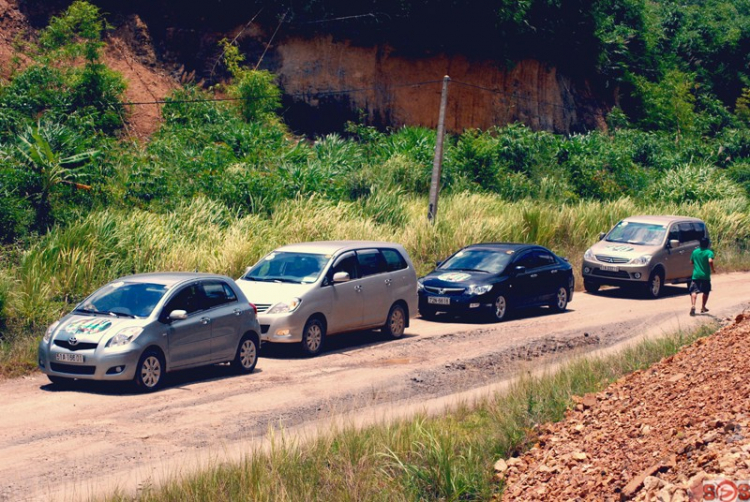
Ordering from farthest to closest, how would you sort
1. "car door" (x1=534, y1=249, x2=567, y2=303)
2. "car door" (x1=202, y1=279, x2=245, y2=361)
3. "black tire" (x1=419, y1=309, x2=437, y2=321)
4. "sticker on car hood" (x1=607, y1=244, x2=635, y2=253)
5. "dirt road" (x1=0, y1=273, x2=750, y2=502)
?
1. "sticker on car hood" (x1=607, y1=244, x2=635, y2=253)
2. "car door" (x1=534, y1=249, x2=567, y2=303)
3. "black tire" (x1=419, y1=309, x2=437, y2=321)
4. "car door" (x1=202, y1=279, x2=245, y2=361)
5. "dirt road" (x1=0, y1=273, x2=750, y2=502)

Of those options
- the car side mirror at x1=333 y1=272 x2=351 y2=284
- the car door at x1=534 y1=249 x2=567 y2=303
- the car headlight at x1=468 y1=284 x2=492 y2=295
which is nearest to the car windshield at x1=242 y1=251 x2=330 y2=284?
the car side mirror at x1=333 y1=272 x2=351 y2=284

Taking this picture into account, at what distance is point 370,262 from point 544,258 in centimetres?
641

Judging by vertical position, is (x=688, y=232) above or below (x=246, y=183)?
below

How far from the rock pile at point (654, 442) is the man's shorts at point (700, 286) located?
1009cm

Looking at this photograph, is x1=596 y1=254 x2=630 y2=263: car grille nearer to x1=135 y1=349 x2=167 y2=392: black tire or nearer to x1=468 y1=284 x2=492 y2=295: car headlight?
x1=468 y1=284 x2=492 y2=295: car headlight

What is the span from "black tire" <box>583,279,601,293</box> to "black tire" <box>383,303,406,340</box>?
9.73 metres

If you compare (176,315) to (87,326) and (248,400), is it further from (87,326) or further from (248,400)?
(248,400)

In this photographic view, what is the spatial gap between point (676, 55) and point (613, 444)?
2457 inches

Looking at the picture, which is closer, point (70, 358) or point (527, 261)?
point (70, 358)

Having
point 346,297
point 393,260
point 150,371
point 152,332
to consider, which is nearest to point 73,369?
point 150,371

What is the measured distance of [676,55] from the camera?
65.6 meters

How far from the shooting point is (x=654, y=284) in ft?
83.9

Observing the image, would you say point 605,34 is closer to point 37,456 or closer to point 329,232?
point 329,232

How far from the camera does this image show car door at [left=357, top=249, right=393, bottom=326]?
17.5m
